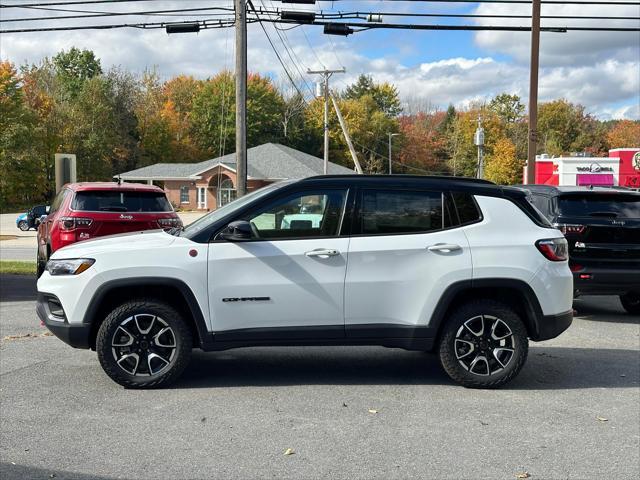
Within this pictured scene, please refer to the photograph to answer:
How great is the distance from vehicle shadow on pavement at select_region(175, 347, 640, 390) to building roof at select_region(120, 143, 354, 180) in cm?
4810

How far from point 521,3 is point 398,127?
72.6 metres

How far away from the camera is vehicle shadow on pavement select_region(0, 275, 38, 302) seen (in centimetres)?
1157

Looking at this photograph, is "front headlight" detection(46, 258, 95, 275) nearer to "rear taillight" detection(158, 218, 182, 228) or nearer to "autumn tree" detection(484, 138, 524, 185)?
"rear taillight" detection(158, 218, 182, 228)

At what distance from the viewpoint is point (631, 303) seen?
10953 millimetres

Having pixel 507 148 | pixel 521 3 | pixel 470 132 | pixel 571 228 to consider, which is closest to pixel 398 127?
pixel 470 132

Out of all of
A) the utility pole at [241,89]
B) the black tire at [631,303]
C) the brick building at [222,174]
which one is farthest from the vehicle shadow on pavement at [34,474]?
the brick building at [222,174]

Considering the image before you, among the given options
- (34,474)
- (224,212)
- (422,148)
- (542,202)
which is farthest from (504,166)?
(34,474)

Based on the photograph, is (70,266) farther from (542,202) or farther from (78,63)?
(78,63)

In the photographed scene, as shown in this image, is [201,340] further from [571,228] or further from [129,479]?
[571,228]

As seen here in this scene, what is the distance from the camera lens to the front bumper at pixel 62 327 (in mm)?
5949

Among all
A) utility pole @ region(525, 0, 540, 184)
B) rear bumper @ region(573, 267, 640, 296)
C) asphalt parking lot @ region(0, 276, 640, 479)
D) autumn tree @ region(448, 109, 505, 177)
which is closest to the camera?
asphalt parking lot @ region(0, 276, 640, 479)

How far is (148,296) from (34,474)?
209cm

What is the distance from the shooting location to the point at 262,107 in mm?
83250

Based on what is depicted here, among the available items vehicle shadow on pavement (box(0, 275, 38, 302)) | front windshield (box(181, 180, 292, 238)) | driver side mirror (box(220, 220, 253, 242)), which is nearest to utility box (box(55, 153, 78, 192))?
vehicle shadow on pavement (box(0, 275, 38, 302))
